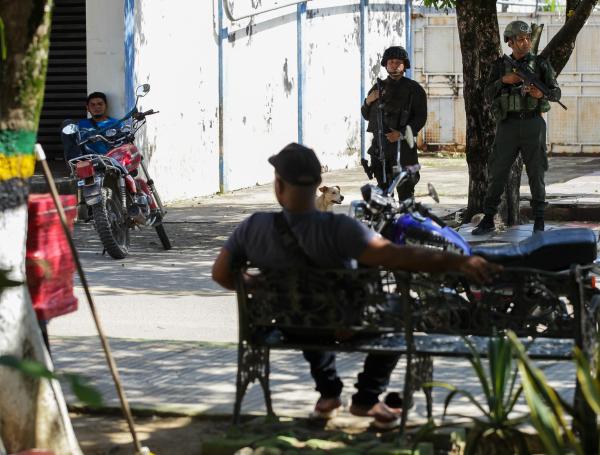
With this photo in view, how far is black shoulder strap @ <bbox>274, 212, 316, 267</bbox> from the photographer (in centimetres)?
568

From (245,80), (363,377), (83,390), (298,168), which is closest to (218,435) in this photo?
(363,377)

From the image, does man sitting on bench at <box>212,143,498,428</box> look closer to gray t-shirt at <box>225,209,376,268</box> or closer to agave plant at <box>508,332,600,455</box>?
gray t-shirt at <box>225,209,376,268</box>

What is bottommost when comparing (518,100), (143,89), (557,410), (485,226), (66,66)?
(485,226)

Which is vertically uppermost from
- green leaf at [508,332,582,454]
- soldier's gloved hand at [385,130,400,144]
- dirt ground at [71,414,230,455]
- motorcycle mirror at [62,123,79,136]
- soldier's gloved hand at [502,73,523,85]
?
soldier's gloved hand at [502,73,523,85]

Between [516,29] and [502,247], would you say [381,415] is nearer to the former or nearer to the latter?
[502,247]

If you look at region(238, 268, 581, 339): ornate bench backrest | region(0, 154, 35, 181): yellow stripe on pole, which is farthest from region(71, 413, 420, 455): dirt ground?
region(0, 154, 35, 181): yellow stripe on pole

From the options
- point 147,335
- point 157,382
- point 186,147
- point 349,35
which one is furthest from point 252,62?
point 157,382

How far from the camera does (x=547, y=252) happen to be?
7.00 m

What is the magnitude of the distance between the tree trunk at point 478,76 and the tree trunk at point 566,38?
25.8 inches

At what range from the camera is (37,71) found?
5.45 metres

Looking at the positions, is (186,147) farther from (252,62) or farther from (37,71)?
(37,71)

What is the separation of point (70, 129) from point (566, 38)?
5282 mm

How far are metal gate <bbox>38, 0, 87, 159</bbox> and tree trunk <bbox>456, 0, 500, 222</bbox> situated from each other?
670 cm

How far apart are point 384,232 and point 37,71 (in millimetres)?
2927
